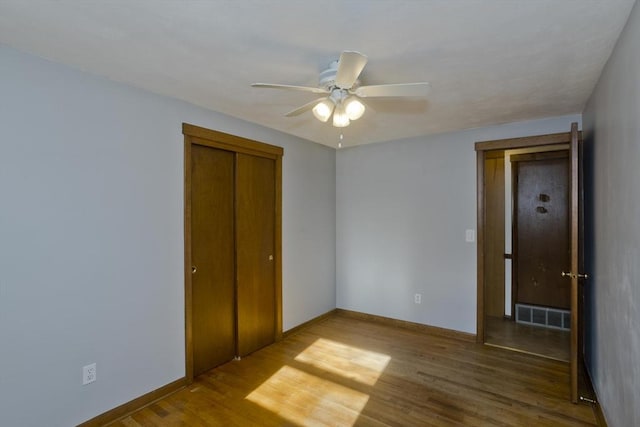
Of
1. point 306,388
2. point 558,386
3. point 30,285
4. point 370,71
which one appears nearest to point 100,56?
point 30,285

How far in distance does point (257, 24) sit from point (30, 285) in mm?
1937

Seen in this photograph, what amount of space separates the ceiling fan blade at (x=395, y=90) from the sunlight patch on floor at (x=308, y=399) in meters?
2.16

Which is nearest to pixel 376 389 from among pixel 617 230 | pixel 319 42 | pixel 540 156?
pixel 617 230

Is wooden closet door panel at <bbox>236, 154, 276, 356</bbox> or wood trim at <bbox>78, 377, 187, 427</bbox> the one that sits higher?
wooden closet door panel at <bbox>236, 154, 276, 356</bbox>

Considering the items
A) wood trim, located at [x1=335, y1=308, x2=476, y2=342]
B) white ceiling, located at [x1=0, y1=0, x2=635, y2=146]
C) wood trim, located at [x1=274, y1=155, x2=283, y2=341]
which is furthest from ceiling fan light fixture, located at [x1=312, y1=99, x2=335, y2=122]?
wood trim, located at [x1=335, y1=308, x2=476, y2=342]

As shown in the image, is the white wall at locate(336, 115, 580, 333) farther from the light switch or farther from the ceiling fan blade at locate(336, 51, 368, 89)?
the ceiling fan blade at locate(336, 51, 368, 89)

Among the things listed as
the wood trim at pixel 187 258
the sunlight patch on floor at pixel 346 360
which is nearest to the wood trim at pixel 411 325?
the sunlight patch on floor at pixel 346 360

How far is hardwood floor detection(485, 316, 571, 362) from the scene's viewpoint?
10.9 ft

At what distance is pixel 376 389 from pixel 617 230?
1.97 m

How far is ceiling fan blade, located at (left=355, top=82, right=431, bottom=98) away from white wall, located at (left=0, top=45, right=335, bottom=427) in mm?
1597

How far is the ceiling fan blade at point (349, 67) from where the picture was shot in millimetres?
1466

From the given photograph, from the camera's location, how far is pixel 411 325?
397cm

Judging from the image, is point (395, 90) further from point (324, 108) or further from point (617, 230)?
point (617, 230)

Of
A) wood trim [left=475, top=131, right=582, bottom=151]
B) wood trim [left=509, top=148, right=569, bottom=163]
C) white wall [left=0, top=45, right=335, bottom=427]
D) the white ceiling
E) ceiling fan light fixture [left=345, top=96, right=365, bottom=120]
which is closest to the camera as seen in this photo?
the white ceiling
